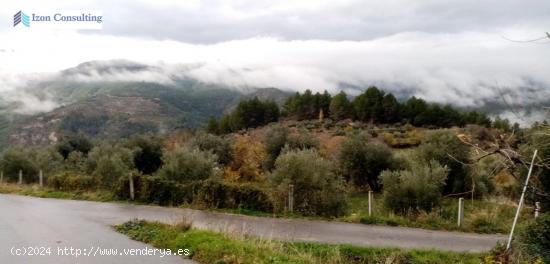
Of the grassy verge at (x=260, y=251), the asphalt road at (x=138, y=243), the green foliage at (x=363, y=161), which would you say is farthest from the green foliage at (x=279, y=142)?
the grassy verge at (x=260, y=251)

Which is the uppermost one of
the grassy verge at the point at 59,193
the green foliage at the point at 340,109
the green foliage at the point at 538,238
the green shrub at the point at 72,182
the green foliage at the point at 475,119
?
the green foliage at the point at 340,109

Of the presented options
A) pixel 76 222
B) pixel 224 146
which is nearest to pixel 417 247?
pixel 76 222

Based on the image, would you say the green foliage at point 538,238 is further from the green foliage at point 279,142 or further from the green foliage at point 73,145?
the green foliage at point 73,145

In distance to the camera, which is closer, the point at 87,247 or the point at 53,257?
the point at 53,257

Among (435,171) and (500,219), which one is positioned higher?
(435,171)

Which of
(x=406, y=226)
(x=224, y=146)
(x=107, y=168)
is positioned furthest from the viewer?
(x=224, y=146)

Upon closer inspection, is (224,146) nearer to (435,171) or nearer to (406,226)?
(435,171)

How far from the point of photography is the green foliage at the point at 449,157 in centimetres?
3753

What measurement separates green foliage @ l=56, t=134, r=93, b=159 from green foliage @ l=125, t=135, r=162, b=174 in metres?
11.4

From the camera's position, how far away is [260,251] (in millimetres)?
12453

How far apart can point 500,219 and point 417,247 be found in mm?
8448

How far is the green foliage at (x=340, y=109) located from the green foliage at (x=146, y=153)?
48.4m

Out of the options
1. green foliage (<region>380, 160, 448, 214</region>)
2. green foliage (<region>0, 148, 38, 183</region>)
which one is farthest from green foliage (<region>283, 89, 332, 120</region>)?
green foliage (<region>380, 160, 448, 214</region>)

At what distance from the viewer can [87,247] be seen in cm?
1362
